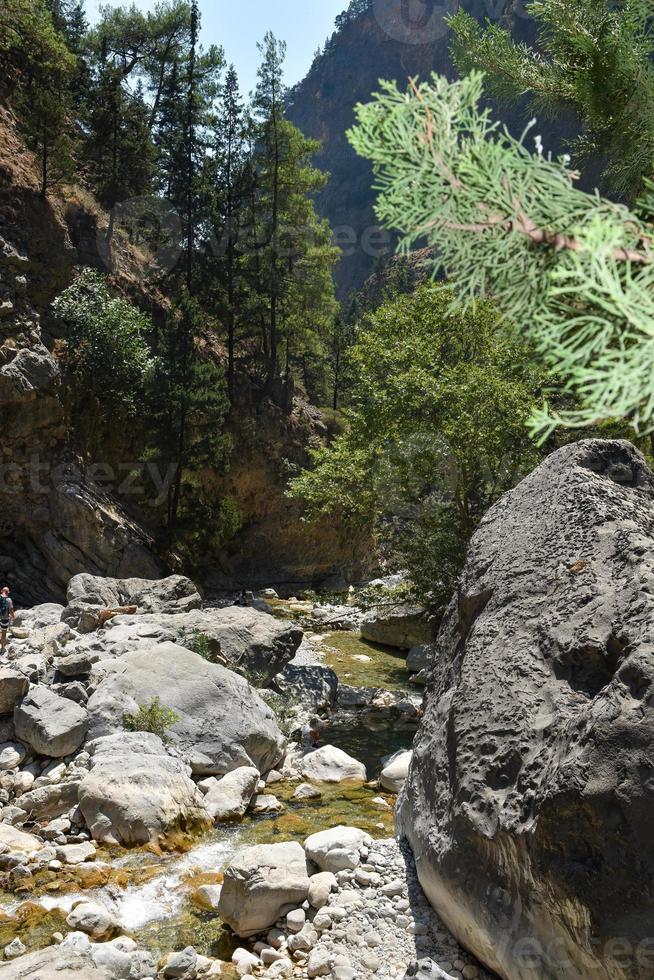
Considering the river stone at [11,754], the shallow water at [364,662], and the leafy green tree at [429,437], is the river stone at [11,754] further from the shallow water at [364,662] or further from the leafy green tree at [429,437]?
the leafy green tree at [429,437]

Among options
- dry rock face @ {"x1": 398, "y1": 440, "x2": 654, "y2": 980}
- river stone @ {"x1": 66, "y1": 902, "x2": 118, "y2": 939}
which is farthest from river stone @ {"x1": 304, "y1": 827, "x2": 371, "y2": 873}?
river stone @ {"x1": 66, "y1": 902, "x2": 118, "y2": 939}

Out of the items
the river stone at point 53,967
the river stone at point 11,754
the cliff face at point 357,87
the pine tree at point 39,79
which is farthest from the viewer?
the cliff face at point 357,87

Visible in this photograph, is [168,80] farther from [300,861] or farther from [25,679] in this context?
[300,861]

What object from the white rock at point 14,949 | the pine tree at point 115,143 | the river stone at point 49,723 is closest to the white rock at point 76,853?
the white rock at point 14,949

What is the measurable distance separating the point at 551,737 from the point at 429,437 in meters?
11.2

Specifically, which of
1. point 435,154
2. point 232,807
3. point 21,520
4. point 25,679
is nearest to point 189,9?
point 21,520

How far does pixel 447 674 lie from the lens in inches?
297

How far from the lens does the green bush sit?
11.1 m

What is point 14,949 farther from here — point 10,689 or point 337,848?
point 10,689

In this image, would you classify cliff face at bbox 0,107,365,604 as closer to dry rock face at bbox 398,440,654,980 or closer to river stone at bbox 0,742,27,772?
river stone at bbox 0,742,27,772

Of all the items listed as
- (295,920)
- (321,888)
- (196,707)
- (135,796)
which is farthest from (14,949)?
(196,707)

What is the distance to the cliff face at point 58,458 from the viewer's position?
80.1 ft

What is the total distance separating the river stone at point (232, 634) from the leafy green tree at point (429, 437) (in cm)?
331

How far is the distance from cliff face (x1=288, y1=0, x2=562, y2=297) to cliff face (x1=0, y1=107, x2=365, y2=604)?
217 feet
